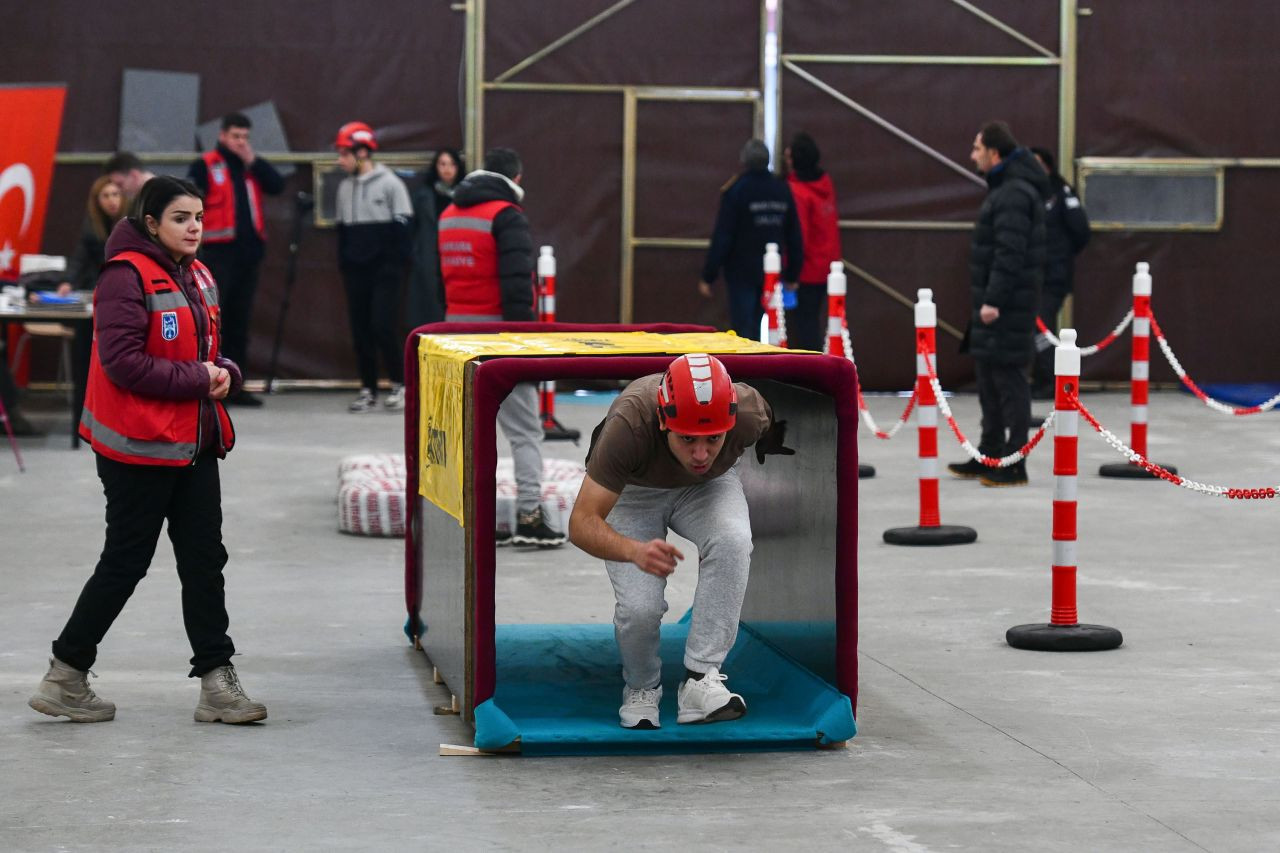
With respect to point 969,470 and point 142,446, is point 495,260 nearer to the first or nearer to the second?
point 969,470

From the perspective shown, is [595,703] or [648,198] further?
[648,198]

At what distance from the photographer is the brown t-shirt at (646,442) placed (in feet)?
20.2

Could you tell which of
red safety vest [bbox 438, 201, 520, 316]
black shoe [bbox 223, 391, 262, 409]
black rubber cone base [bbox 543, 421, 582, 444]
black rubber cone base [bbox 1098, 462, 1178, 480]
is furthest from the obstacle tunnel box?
black shoe [bbox 223, 391, 262, 409]

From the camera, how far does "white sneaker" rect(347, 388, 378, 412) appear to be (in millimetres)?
16719

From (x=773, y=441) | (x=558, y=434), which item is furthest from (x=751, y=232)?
(x=773, y=441)

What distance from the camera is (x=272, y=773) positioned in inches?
232

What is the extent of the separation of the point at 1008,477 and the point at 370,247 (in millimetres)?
6539

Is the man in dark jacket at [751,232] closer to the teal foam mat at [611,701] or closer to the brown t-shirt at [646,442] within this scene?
the teal foam mat at [611,701]

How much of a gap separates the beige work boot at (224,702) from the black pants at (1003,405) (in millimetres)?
6613

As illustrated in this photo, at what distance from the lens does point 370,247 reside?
1673 cm

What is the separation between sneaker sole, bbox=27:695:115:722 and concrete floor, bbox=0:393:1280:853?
0.16 ft

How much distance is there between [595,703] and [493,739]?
27.9 inches

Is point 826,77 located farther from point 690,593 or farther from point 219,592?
point 219,592

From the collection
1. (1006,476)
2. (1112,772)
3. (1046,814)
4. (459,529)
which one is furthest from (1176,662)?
(1006,476)
